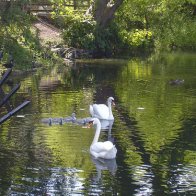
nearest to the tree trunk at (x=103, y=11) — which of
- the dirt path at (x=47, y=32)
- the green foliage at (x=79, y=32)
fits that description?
the green foliage at (x=79, y=32)

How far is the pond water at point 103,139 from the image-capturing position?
1162cm

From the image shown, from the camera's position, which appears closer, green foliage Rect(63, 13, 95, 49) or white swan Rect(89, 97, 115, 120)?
white swan Rect(89, 97, 115, 120)

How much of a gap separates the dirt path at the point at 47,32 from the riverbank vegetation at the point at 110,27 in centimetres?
56

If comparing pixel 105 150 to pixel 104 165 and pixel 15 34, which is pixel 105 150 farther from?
pixel 15 34

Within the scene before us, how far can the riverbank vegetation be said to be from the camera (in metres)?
Answer: 29.2

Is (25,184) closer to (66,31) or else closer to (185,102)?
(185,102)

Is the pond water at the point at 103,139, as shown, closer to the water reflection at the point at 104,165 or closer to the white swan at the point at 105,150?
the water reflection at the point at 104,165

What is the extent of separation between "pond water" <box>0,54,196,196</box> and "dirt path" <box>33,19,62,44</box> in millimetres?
14700

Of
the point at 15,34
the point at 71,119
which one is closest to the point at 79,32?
the point at 15,34

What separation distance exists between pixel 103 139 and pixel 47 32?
29.6m

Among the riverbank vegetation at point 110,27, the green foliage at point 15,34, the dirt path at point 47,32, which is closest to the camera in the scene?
the green foliage at point 15,34

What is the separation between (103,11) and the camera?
44.0 m

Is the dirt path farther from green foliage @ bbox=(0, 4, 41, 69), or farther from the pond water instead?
the pond water

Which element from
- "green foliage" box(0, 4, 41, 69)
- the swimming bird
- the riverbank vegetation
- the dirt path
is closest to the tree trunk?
the riverbank vegetation
